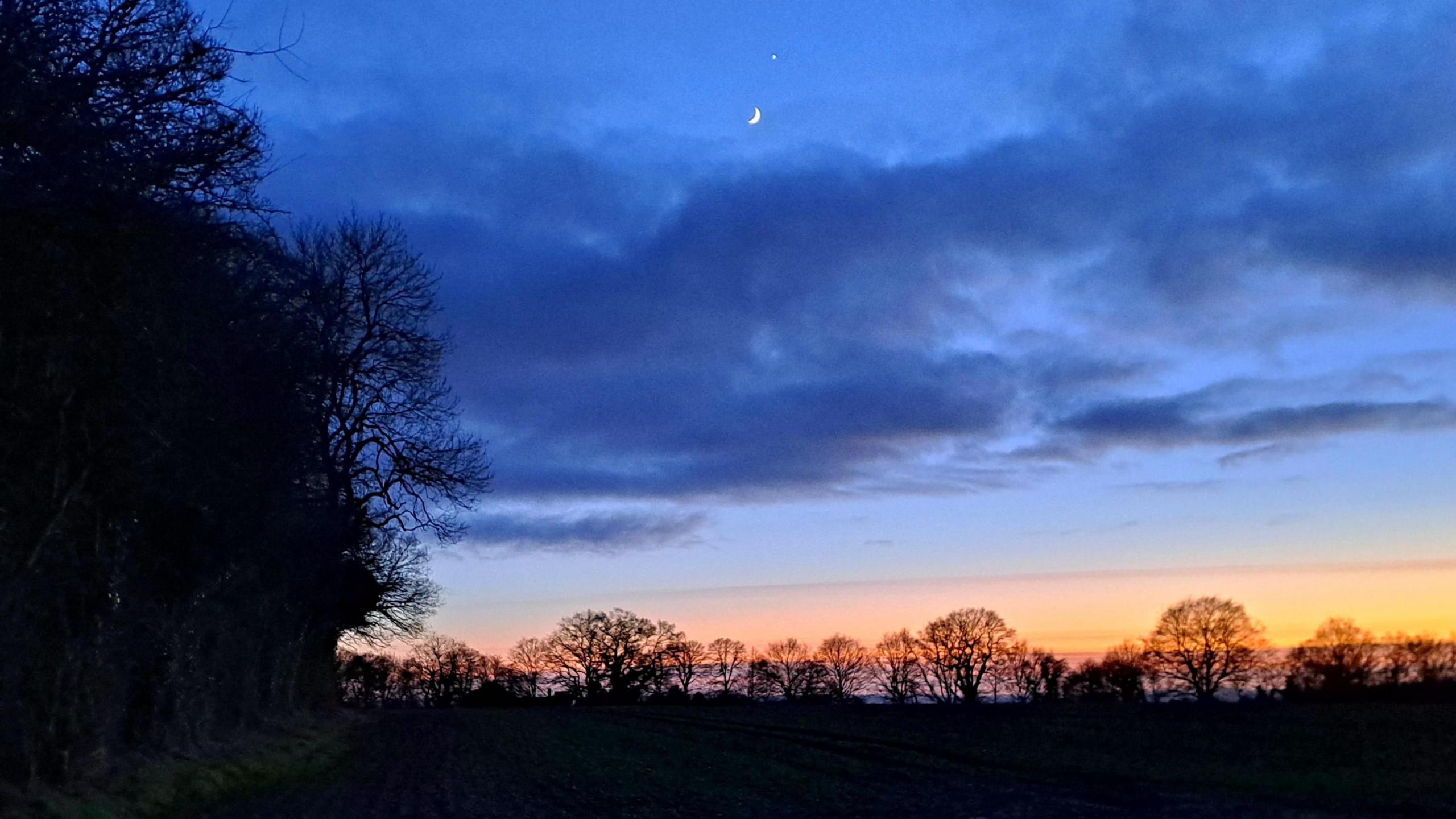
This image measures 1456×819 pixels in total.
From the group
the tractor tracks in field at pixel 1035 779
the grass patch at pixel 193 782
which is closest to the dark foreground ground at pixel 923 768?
the tractor tracks in field at pixel 1035 779

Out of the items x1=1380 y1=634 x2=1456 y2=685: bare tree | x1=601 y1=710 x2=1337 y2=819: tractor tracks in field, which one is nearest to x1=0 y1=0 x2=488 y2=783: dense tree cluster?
x1=601 y1=710 x2=1337 y2=819: tractor tracks in field

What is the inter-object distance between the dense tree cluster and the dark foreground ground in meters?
3.29

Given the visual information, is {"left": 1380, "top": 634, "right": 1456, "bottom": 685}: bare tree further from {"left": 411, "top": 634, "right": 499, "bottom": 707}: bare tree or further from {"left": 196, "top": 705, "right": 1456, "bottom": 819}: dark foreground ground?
{"left": 411, "top": 634, "right": 499, "bottom": 707}: bare tree

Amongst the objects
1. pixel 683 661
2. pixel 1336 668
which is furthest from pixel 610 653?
pixel 1336 668

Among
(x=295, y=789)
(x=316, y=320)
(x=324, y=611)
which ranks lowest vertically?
(x=295, y=789)

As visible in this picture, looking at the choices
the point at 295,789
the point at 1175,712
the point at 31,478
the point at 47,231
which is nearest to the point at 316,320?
the point at 295,789

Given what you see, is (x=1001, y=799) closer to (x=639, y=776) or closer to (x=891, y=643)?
(x=639, y=776)

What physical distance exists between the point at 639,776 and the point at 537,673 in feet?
266

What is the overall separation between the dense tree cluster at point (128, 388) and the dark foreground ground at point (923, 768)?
3.29m

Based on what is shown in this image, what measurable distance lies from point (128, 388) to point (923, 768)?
710 inches

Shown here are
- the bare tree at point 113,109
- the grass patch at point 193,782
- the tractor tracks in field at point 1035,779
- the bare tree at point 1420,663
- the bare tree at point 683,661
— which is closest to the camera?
the bare tree at point 113,109

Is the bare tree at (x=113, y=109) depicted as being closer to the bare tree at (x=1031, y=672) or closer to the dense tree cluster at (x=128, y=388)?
the dense tree cluster at (x=128, y=388)

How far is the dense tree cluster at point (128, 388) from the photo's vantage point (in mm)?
11414

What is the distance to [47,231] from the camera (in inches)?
468
